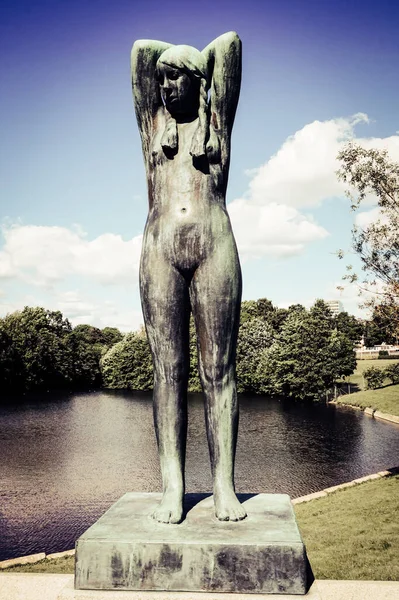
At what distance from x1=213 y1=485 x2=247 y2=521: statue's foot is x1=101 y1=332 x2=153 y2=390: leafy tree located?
4777cm

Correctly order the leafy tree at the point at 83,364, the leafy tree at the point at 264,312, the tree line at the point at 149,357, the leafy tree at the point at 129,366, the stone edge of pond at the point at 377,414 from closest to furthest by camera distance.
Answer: the stone edge of pond at the point at 377,414, the tree line at the point at 149,357, the leafy tree at the point at 129,366, the leafy tree at the point at 83,364, the leafy tree at the point at 264,312

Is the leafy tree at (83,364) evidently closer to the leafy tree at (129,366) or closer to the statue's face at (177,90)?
the leafy tree at (129,366)

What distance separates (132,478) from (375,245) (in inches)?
457

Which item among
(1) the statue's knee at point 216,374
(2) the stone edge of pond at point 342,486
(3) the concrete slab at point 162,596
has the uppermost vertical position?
(1) the statue's knee at point 216,374

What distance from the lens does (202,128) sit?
13.3 feet

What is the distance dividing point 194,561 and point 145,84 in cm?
349

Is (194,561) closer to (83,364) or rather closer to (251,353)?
(251,353)

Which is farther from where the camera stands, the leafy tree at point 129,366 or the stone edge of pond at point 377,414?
the leafy tree at point 129,366

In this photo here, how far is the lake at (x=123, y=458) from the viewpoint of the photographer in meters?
13.9

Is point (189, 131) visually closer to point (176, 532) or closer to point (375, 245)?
point (176, 532)

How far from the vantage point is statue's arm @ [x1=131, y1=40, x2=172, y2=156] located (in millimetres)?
4090

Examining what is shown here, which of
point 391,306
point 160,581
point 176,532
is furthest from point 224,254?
point 391,306

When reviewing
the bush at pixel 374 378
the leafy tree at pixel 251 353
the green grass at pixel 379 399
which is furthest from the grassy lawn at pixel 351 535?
the leafy tree at pixel 251 353

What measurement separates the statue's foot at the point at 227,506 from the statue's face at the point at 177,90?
2.90 metres
